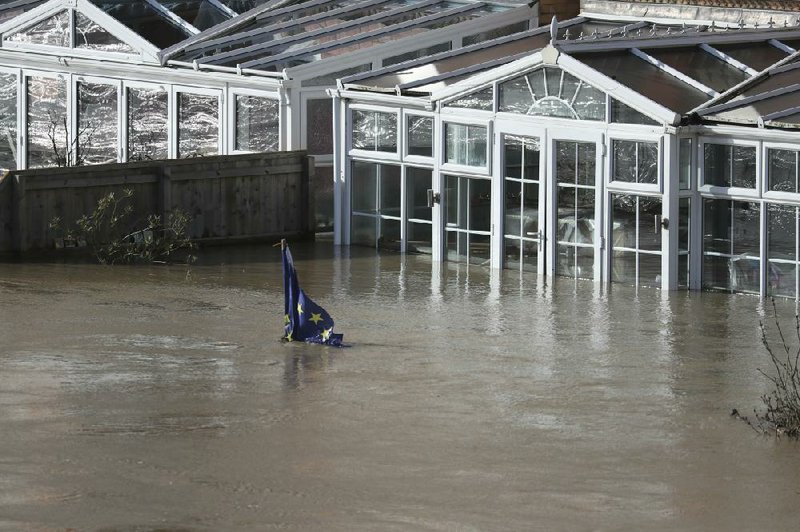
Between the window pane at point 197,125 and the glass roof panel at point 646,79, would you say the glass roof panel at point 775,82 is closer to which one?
the glass roof panel at point 646,79

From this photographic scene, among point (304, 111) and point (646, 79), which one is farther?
point (304, 111)

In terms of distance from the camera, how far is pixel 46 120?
2917 cm

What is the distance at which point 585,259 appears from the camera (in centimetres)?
2139

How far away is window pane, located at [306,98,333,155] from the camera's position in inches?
1017

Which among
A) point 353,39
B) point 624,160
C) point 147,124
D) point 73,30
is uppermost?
point 73,30

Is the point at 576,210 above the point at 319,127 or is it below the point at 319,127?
below

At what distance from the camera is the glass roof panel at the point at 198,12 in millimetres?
28688

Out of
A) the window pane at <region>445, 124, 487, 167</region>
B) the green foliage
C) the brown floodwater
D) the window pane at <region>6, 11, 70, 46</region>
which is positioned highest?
the window pane at <region>6, 11, 70, 46</region>

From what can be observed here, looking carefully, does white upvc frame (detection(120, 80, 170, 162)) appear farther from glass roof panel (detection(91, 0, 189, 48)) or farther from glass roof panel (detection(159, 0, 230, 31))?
glass roof panel (detection(159, 0, 230, 31))

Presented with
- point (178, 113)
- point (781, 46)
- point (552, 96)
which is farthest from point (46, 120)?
point (781, 46)

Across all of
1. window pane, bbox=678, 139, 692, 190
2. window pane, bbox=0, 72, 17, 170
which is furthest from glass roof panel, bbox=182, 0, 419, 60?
window pane, bbox=678, 139, 692, 190

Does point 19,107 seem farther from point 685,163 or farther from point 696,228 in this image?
point 696,228

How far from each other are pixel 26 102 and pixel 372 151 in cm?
819

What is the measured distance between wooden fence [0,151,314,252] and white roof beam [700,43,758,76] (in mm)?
5804
